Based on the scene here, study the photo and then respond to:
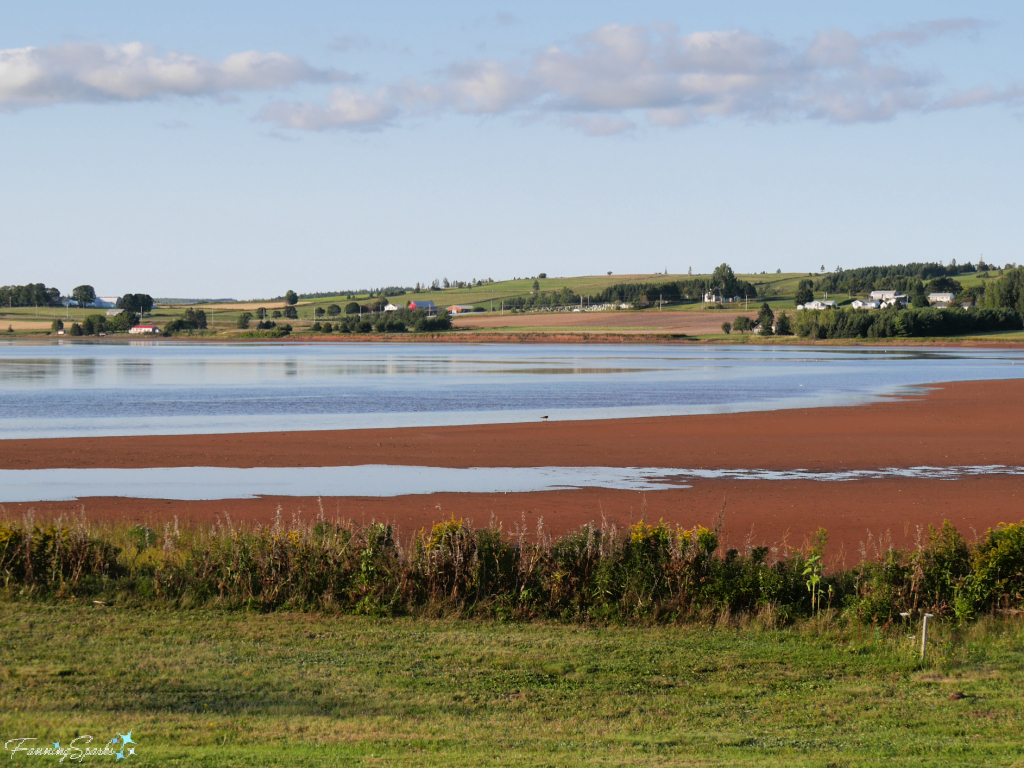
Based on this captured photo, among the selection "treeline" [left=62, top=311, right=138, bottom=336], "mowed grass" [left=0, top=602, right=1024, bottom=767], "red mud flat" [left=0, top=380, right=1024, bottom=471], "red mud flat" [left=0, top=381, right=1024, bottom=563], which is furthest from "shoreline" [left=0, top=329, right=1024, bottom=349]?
"mowed grass" [left=0, top=602, right=1024, bottom=767]

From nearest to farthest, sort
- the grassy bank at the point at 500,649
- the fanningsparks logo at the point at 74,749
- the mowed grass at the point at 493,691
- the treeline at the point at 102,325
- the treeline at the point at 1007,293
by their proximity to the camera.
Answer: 1. the fanningsparks logo at the point at 74,749
2. the mowed grass at the point at 493,691
3. the grassy bank at the point at 500,649
4. the treeline at the point at 1007,293
5. the treeline at the point at 102,325

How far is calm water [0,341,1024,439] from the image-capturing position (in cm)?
3397

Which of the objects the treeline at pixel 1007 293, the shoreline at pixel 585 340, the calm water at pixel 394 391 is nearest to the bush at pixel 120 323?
the shoreline at pixel 585 340

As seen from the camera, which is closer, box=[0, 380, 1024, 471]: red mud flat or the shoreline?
box=[0, 380, 1024, 471]: red mud flat

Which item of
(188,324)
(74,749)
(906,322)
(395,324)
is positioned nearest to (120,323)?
(188,324)

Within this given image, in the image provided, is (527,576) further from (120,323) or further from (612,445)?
(120,323)

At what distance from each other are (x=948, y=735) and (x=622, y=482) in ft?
43.6

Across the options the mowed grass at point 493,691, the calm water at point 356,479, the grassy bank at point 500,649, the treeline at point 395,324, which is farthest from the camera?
the treeline at point 395,324

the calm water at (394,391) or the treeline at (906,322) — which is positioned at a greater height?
the treeline at (906,322)

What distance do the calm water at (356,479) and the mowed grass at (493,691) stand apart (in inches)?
341

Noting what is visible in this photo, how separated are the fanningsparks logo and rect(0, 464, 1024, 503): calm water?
12.0 metres

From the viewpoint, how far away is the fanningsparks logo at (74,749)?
20.0 ft

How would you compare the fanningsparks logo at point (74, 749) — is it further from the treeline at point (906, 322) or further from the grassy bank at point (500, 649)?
the treeline at point (906, 322)

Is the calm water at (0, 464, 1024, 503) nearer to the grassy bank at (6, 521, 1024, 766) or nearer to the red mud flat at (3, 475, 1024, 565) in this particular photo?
the red mud flat at (3, 475, 1024, 565)
